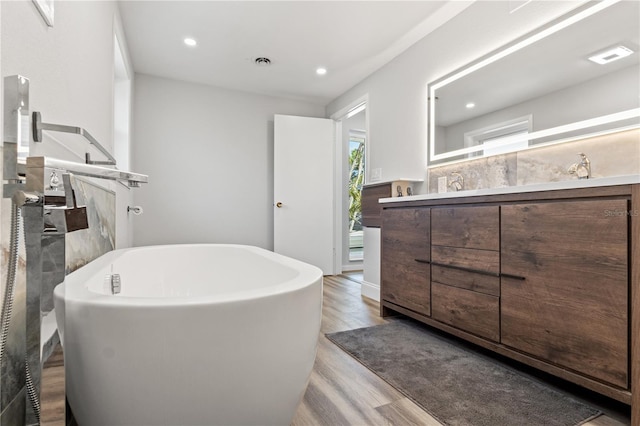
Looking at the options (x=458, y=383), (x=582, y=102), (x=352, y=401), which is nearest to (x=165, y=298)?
(x=352, y=401)

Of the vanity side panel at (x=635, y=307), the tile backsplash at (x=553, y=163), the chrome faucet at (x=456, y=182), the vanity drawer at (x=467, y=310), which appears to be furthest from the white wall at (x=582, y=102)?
the vanity drawer at (x=467, y=310)

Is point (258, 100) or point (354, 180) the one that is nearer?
point (258, 100)

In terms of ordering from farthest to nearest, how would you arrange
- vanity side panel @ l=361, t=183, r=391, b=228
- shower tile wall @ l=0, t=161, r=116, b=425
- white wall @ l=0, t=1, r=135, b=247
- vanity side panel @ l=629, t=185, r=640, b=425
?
vanity side panel @ l=361, t=183, r=391, b=228
vanity side panel @ l=629, t=185, r=640, b=425
white wall @ l=0, t=1, r=135, b=247
shower tile wall @ l=0, t=161, r=116, b=425

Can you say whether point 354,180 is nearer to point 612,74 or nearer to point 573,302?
point 612,74

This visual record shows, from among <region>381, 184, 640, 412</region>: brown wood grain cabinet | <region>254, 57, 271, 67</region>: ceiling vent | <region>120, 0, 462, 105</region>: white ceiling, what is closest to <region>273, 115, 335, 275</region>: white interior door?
<region>120, 0, 462, 105</region>: white ceiling

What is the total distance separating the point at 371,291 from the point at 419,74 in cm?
201

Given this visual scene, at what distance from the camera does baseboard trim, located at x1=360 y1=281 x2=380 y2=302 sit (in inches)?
122

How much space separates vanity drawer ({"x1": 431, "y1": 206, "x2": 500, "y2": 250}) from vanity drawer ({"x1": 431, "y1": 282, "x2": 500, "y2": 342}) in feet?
0.84

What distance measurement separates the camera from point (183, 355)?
68 centimetres

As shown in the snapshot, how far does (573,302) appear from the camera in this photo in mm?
1284

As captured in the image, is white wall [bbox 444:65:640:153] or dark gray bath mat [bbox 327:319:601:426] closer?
dark gray bath mat [bbox 327:319:601:426]

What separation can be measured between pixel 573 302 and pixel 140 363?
1494mm

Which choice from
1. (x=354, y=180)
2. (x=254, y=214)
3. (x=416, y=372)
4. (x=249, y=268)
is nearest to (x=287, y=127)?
(x=254, y=214)

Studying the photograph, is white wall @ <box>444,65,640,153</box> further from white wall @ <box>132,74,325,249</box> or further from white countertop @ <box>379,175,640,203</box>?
white wall @ <box>132,74,325,249</box>
